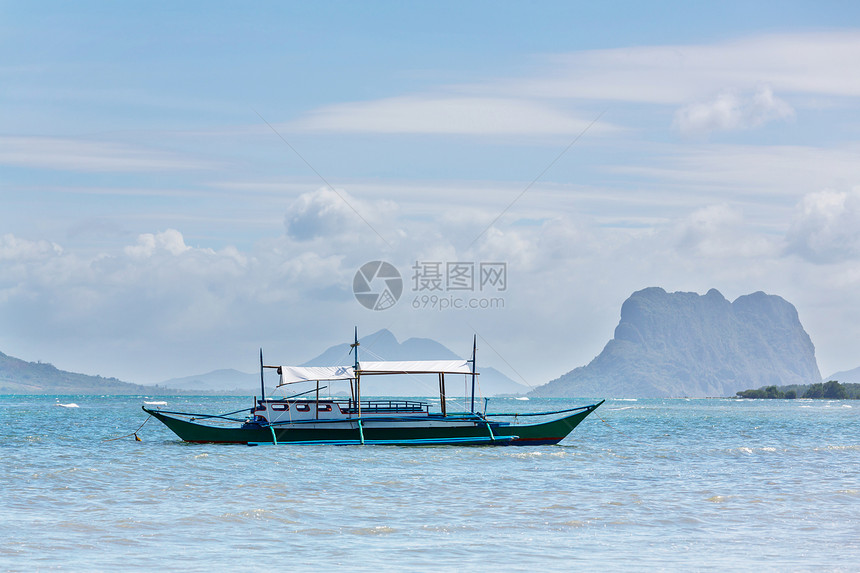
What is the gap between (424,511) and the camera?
Result: 78.9ft

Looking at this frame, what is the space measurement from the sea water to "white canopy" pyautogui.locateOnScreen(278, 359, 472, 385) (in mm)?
4015

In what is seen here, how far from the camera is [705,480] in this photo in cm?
3250

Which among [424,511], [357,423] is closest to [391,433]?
[357,423]

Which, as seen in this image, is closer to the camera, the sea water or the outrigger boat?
the sea water

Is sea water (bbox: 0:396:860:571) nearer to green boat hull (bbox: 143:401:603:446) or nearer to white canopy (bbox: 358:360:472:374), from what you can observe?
green boat hull (bbox: 143:401:603:446)

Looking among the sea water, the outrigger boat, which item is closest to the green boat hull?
the outrigger boat

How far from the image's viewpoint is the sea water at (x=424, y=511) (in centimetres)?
1777

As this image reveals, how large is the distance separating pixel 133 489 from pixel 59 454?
16.8 meters

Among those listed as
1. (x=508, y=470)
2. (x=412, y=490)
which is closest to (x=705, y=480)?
(x=508, y=470)

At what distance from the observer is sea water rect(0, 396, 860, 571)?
1777 centimetres

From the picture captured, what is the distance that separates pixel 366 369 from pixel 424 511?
22.8 metres

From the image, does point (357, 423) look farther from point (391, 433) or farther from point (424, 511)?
point (424, 511)

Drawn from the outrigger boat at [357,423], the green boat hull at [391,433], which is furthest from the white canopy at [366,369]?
the green boat hull at [391,433]

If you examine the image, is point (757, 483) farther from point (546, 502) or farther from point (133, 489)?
point (133, 489)
